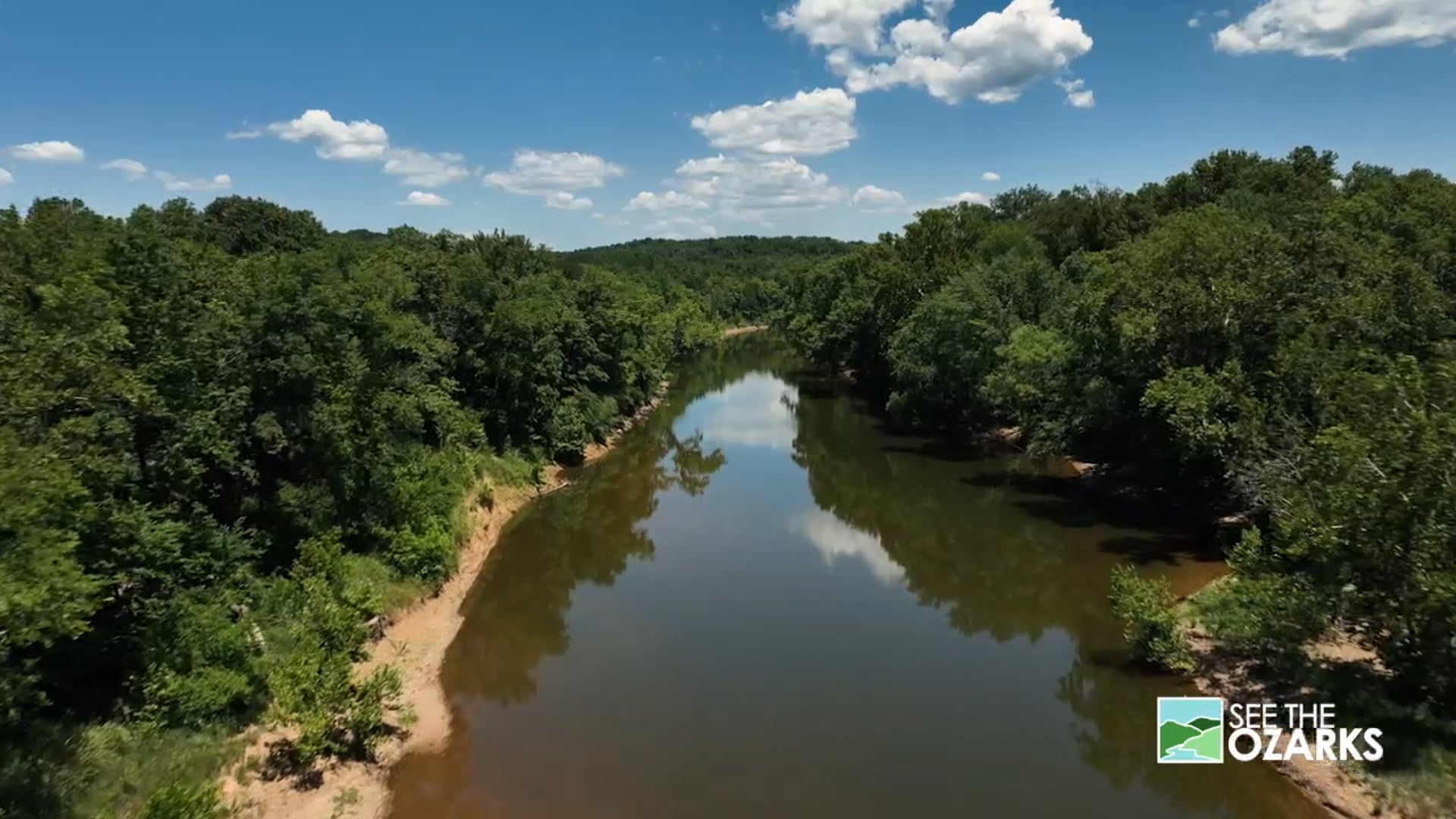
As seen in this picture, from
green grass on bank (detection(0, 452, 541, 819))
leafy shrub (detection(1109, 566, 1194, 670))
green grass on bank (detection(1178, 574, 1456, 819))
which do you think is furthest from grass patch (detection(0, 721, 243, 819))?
green grass on bank (detection(1178, 574, 1456, 819))

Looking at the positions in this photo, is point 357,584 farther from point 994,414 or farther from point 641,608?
point 994,414

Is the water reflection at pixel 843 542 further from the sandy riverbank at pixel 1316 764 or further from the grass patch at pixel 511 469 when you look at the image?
the grass patch at pixel 511 469

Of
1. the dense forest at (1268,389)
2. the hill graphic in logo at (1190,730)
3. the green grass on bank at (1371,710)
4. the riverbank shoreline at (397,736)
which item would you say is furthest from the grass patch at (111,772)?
the green grass on bank at (1371,710)

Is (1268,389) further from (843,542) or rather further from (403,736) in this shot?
(403,736)

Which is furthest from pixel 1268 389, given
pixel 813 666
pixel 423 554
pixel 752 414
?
pixel 752 414

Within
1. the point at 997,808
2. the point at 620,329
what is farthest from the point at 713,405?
the point at 997,808
